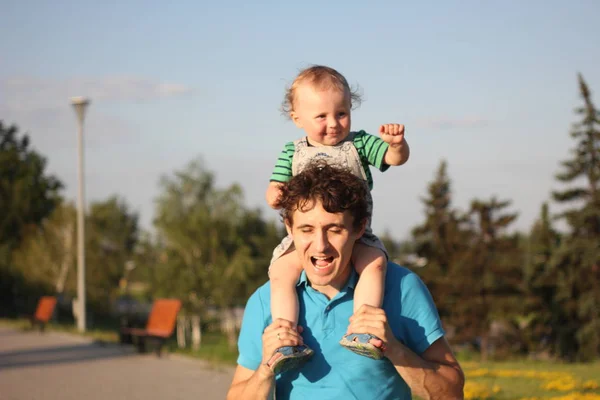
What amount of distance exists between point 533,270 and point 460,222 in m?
2.22

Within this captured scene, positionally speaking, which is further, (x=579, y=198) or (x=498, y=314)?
(x=579, y=198)

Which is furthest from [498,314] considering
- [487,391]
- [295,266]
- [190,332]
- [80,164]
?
[295,266]

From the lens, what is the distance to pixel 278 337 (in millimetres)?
3299

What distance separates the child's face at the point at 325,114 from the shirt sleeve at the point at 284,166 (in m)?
0.12

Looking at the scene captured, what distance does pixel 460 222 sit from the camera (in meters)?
23.9

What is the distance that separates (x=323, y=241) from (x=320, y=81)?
913 millimetres

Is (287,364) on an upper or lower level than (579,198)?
lower

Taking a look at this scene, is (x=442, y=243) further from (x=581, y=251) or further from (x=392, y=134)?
(x=392, y=134)

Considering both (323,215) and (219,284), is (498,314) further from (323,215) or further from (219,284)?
(323,215)

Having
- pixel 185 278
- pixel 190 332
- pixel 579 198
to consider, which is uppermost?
pixel 579 198

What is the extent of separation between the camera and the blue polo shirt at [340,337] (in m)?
3.38

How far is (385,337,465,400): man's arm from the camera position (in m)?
3.30

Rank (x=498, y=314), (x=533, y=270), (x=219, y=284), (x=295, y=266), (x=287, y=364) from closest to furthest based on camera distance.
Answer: (x=287, y=364), (x=295, y=266), (x=219, y=284), (x=498, y=314), (x=533, y=270)

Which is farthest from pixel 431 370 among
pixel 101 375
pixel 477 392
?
pixel 101 375
